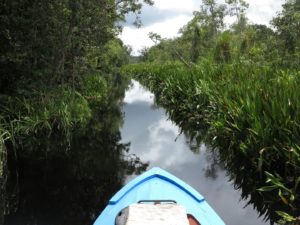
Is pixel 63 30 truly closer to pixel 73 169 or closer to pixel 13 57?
pixel 13 57

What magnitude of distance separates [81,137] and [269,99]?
6.05 meters

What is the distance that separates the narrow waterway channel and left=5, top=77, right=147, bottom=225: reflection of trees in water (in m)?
0.69

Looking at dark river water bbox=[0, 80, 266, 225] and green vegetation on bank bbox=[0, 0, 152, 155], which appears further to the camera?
green vegetation on bank bbox=[0, 0, 152, 155]

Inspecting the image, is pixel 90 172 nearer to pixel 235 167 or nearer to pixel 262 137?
pixel 235 167

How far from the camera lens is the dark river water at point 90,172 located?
6324 mm

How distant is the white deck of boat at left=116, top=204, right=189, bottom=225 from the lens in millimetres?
3418

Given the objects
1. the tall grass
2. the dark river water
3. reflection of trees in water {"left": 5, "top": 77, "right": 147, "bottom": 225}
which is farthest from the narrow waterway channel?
reflection of trees in water {"left": 5, "top": 77, "right": 147, "bottom": 225}

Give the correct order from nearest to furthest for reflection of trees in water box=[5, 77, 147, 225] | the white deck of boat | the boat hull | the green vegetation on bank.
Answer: the white deck of boat
the boat hull
reflection of trees in water box=[5, 77, 147, 225]
the green vegetation on bank

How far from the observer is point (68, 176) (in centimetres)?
809

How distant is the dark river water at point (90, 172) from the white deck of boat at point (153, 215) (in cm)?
243

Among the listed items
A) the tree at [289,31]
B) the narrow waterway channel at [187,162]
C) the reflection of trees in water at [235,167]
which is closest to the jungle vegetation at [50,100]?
the narrow waterway channel at [187,162]

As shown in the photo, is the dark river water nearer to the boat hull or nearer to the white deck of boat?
the boat hull

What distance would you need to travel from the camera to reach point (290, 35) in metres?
15.1

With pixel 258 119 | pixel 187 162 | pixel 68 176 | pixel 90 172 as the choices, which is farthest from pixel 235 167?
pixel 68 176
